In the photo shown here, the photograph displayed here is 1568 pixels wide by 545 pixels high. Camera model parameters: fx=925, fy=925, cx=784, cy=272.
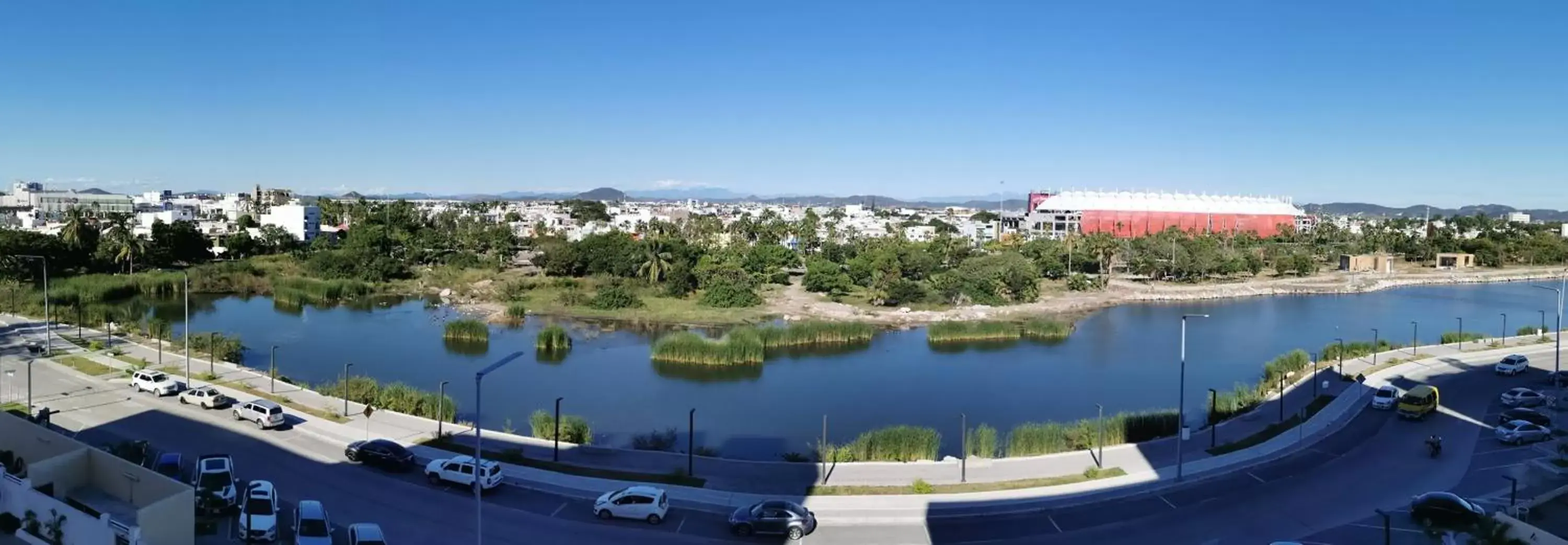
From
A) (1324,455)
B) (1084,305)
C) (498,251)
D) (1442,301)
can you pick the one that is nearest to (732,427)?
(1324,455)

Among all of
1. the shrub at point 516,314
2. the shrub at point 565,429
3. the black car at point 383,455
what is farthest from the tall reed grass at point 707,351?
the black car at point 383,455

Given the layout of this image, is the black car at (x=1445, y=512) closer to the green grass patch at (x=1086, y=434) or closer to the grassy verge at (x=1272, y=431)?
the grassy verge at (x=1272, y=431)

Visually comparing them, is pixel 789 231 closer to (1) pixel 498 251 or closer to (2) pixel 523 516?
(1) pixel 498 251

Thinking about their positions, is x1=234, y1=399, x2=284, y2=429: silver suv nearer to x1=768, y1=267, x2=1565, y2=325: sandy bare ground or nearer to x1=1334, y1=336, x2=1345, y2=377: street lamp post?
x1=768, y1=267, x2=1565, y2=325: sandy bare ground

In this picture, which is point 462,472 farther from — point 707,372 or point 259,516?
point 707,372

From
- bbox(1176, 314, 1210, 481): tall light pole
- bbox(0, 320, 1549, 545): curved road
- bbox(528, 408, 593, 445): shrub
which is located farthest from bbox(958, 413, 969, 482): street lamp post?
bbox(528, 408, 593, 445): shrub

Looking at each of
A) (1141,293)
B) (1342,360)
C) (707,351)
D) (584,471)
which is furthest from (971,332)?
(584,471)
